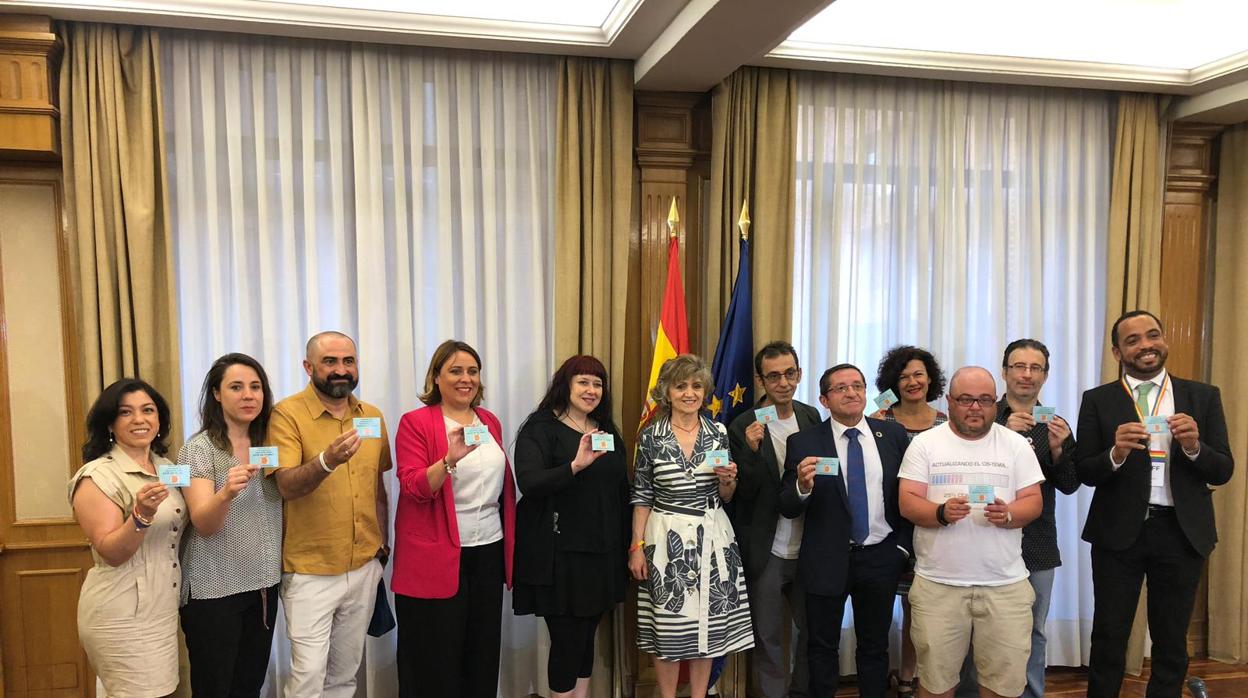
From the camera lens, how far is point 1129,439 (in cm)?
276

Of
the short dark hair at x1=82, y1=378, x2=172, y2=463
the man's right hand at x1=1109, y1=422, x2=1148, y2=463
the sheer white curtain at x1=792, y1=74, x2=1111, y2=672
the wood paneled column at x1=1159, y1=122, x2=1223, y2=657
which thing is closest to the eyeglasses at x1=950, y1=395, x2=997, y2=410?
the man's right hand at x1=1109, y1=422, x2=1148, y2=463

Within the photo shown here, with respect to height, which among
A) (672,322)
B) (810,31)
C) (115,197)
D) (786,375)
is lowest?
(786,375)

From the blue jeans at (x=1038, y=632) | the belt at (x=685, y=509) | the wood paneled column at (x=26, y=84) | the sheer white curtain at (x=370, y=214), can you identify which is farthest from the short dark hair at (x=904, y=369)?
the wood paneled column at (x=26, y=84)

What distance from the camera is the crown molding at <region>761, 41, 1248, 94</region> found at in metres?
3.41

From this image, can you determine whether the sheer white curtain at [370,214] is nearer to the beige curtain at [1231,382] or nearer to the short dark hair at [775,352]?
the short dark hair at [775,352]

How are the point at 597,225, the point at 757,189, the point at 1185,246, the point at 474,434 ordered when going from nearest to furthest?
the point at 474,434 < the point at 597,225 < the point at 757,189 < the point at 1185,246

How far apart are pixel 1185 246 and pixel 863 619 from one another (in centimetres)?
284

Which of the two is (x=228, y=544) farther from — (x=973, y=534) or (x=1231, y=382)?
(x=1231, y=382)

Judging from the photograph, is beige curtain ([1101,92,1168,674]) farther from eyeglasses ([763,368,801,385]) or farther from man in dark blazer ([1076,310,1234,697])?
eyeglasses ([763,368,801,385])

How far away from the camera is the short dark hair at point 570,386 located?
2.90 m

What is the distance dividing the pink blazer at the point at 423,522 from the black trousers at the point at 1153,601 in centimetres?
260

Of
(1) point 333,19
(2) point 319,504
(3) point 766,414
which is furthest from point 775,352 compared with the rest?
(1) point 333,19

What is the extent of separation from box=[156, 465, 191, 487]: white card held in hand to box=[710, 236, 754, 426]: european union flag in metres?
1.99

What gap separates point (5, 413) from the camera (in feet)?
10.4
